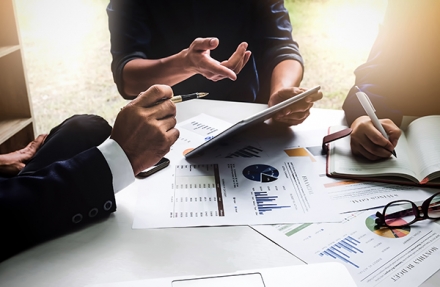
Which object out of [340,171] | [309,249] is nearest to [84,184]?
[309,249]

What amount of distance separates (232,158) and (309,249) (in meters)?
0.36

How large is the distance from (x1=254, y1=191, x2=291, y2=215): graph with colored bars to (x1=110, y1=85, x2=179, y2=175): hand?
0.72 feet

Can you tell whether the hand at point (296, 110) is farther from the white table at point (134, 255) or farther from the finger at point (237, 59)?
the white table at point (134, 255)

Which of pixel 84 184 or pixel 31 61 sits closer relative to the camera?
pixel 84 184

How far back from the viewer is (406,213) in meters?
0.76

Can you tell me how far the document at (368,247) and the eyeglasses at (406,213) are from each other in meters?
0.01

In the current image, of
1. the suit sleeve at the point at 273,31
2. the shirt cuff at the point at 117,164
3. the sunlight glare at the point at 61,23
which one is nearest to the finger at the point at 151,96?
the shirt cuff at the point at 117,164

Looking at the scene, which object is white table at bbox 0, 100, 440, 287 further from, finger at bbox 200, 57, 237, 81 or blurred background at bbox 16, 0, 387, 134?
blurred background at bbox 16, 0, 387, 134

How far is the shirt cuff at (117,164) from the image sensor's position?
Answer: 0.77 meters

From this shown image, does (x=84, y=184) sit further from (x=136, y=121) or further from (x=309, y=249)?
(x=309, y=249)

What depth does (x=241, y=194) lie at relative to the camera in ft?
2.72

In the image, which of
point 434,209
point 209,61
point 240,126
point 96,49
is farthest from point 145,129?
point 96,49

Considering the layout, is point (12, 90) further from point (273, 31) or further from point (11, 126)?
point (273, 31)

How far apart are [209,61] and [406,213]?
27.6 inches
